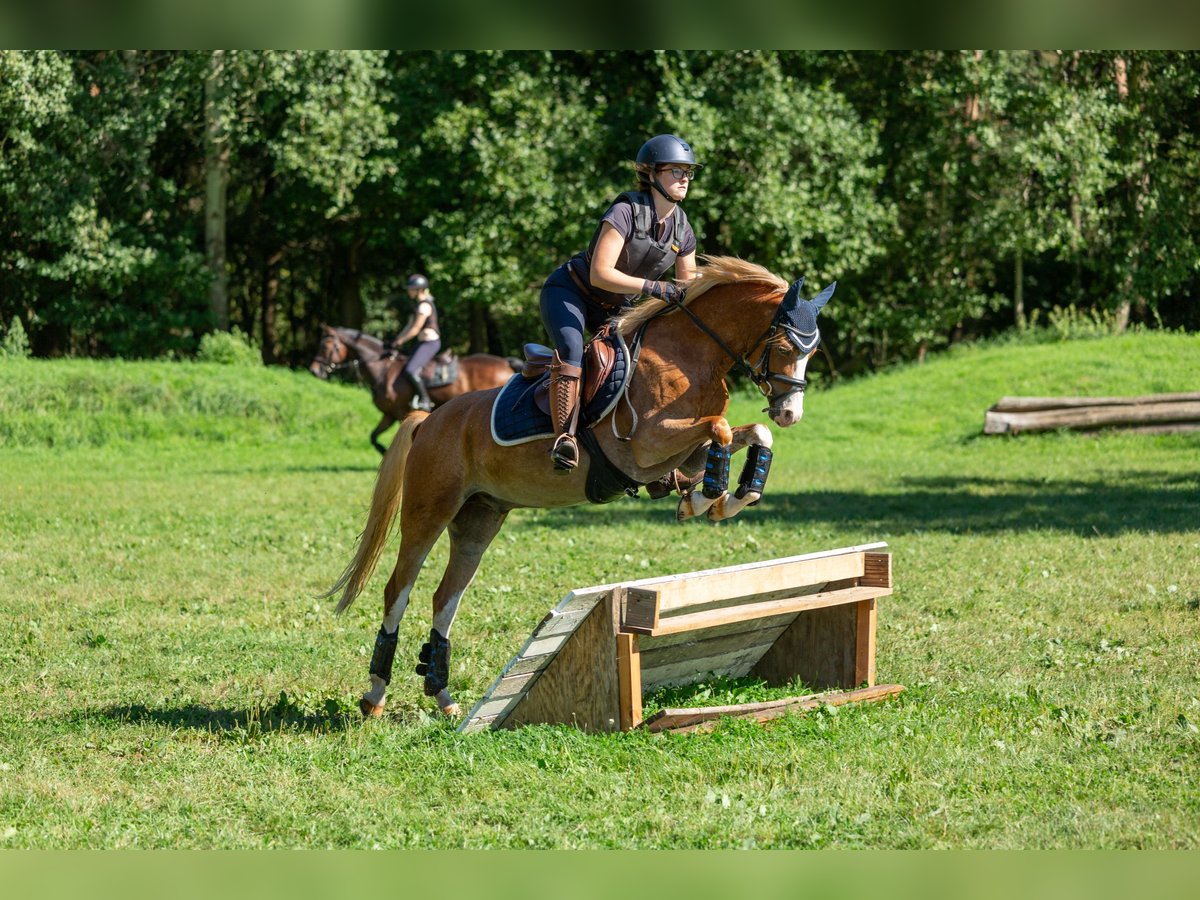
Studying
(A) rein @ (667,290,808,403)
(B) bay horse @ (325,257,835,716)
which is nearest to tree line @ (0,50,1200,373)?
(B) bay horse @ (325,257,835,716)

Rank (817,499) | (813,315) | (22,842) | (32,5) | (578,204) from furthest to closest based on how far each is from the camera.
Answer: (578,204) < (817,499) < (813,315) < (22,842) < (32,5)

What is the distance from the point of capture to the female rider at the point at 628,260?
6602mm

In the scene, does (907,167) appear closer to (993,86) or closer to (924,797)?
(993,86)

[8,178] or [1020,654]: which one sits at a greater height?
[8,178]

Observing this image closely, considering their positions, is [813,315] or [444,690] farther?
[444,690]

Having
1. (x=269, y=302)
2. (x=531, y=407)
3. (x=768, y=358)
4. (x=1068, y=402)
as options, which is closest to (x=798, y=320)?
(x=768, y=358)

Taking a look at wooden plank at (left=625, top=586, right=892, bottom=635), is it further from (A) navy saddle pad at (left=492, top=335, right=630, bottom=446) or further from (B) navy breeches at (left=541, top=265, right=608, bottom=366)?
(B) navy breeches at (left=541, top=265, right=608, bottom=366)

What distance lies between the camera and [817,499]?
17047mm

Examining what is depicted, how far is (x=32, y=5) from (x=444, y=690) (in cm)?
489

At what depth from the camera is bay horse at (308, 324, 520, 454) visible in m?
20.3

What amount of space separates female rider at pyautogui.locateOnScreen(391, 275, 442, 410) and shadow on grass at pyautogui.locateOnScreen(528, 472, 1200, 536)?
14.3ft

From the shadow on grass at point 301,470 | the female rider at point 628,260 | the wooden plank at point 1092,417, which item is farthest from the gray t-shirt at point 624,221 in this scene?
the wooden plank at point 1092,417

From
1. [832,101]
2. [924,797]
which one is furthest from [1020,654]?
[832,101]

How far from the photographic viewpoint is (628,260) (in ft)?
22.4
